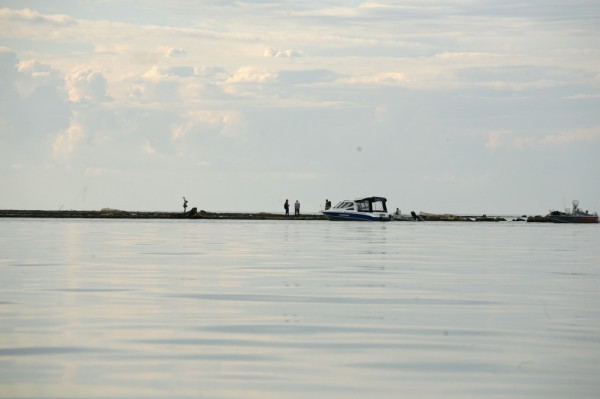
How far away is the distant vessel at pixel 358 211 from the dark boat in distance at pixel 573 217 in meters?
30.6

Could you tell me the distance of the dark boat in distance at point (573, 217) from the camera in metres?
132

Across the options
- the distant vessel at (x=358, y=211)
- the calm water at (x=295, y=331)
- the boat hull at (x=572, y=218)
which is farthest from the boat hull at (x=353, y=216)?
the calm water at (x=295, y=331)

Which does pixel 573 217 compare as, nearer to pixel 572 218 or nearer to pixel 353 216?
pixel 572 218

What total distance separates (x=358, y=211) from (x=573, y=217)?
120 feet

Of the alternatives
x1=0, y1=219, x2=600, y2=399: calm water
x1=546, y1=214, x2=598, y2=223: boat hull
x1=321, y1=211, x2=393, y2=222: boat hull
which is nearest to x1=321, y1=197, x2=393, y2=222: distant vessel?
x1=321, y1=211, x2=393, y2=222: boat hull

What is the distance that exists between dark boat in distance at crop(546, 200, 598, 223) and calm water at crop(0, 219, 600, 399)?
337 ft

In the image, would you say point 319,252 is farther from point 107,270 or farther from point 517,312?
point 517,312

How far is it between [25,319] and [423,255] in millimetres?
24885

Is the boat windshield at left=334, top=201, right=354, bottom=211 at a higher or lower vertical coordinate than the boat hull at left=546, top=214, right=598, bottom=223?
higher

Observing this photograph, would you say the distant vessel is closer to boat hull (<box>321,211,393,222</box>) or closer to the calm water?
boat hull (<box>321,211,393,222</box>)

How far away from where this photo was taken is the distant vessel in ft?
355

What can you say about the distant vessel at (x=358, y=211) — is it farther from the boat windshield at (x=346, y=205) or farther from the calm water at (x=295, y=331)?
the calm water at (x=295, y=331)

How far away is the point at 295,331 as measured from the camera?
17172mm

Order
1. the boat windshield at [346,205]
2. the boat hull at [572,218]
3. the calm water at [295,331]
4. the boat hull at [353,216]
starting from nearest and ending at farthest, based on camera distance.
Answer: the calm water at [295,331] < the boat hull at [353,216] < the boat windshield at [346,205] < the boat hull at [572,218]
